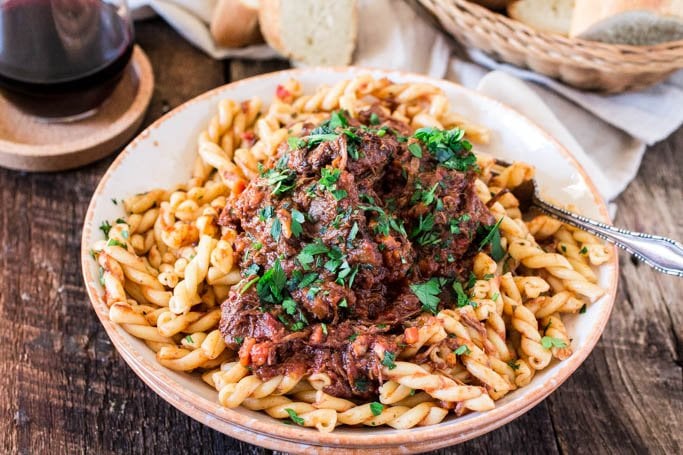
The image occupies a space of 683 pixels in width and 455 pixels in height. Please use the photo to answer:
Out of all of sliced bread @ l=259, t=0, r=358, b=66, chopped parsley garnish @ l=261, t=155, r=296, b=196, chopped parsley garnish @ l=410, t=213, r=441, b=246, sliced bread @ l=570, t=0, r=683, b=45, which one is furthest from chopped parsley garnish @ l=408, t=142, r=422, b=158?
sliced bread @ l=259, t=0, r=358, b=66

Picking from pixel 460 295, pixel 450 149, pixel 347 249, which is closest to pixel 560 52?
pixel 450 149

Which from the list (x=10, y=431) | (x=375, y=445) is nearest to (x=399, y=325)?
(x=375, y=445)

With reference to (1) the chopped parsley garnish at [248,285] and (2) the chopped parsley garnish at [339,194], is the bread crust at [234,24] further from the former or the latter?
(1) the chopped parsley garnish at [248,285]

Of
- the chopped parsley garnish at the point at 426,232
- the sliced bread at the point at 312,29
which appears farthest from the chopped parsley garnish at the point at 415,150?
the sliced bread at the point at 312,29

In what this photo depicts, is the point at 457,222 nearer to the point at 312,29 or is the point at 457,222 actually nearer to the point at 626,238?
the point at 626,238

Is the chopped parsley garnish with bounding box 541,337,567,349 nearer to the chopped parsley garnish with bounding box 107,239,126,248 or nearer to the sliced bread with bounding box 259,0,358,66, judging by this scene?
the chopped parsley garnish with bounding box 107,239,126,248

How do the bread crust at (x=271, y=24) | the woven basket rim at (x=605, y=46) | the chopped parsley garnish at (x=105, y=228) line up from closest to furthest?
the chopped parsley garnish at (x=105, y=228) < the woven basket rim at (x=605, y=46) < the bread crust at (x=271, y=24)
